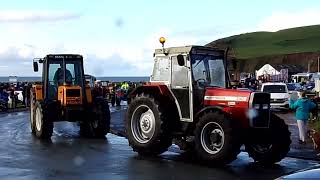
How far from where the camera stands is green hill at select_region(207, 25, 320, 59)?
151 metres

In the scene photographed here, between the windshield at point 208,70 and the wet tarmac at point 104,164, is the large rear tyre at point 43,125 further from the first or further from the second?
the windshield at point 208,70

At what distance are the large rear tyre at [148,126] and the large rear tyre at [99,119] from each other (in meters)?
4.43

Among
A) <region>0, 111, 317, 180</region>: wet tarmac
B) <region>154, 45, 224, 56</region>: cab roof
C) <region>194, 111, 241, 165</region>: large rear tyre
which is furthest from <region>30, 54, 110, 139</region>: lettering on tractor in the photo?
<region>194, 111, 241, 165</region>: large rear tyre

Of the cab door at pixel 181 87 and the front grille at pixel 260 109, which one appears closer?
the front grille at pixel 260 109

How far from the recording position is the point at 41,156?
14.4m

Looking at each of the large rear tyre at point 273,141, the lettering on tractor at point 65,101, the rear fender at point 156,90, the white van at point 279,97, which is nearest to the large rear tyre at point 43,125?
the lettering on tractor at point 65,101

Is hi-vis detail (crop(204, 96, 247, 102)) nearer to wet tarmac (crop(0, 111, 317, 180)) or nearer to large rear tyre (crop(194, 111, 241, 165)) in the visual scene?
large rear tyre (crop(194, 111, 241, 165))

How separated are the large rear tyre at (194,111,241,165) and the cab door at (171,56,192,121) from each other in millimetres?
825

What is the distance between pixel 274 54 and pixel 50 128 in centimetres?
12915

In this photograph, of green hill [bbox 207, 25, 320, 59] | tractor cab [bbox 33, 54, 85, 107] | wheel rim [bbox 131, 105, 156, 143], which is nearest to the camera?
wheel rim [bbox 131, 105, 156, 143]

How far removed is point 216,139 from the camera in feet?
42.5

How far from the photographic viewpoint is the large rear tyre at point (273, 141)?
522 inches

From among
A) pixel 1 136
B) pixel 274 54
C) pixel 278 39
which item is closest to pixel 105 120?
pixel 1 136

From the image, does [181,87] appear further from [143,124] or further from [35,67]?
[35,67]
